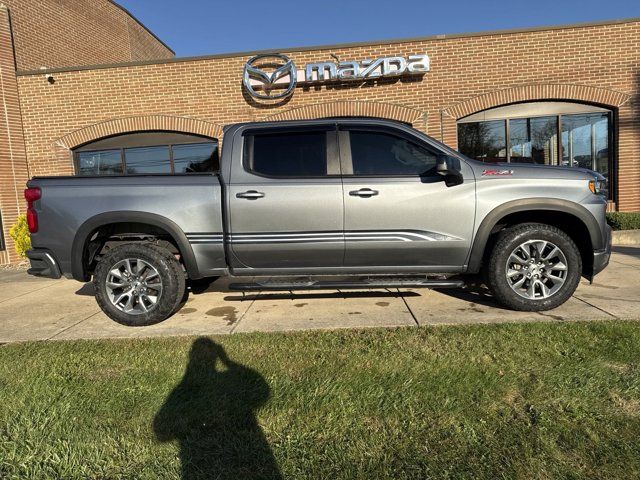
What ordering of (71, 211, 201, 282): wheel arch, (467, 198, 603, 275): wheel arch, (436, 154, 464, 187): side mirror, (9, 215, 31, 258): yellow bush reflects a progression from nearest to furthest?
(436, 154, 464, 187): side mirror < (467, 198, 603, 275): wheel arch < (71, 211, 201, 282): wheel arch < (9, 215, 31, 258): yellow bush

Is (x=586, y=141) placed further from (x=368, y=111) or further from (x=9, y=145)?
(x=9, y=145)

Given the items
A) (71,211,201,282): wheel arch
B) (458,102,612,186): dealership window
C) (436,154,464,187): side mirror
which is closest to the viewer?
(436,154,464,187): side mirror

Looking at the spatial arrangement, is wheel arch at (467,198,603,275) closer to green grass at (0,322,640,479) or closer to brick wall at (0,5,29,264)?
green grass at (0,322,640,479)

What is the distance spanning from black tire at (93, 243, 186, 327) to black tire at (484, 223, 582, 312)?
328 cm

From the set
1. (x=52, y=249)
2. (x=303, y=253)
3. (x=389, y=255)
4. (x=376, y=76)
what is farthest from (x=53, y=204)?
(x=376, y=76)

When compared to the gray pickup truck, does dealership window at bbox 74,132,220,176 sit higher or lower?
higher

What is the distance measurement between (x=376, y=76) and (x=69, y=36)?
902cm

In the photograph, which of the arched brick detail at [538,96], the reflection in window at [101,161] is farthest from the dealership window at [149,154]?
the arched brick detail at [538,96]

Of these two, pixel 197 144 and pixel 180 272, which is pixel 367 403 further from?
pixel 197 144

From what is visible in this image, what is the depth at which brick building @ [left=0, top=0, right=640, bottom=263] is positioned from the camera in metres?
9.42

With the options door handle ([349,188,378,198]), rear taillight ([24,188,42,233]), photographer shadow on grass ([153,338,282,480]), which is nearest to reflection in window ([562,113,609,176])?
door handle ([349,188,378,198])

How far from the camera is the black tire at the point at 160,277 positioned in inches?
175

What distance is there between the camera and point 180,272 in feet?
14.8

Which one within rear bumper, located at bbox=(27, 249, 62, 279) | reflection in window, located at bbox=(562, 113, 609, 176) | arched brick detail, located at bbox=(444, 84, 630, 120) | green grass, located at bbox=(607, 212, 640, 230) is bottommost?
green grass, located at bbox=(607, 212, 640, 230)
